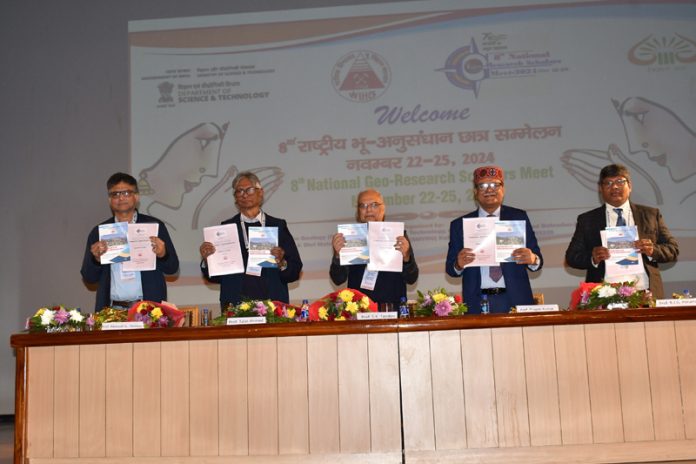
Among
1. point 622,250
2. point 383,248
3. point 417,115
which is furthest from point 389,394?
point 417,115

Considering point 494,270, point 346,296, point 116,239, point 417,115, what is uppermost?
point 417,115

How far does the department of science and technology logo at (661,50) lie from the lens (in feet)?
20.5

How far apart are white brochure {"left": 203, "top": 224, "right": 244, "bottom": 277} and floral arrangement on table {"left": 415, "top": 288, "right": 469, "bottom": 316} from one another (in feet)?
3.80

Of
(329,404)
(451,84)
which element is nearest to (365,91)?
(451,84)

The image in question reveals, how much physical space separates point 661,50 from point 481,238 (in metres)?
3.16

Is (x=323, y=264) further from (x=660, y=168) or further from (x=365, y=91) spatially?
(x=660, y=168)

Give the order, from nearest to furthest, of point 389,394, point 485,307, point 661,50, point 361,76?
point 389,394
point 485,307
point 661,50
point 361,76

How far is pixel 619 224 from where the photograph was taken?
4484 mm

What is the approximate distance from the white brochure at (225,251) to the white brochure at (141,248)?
317 mm

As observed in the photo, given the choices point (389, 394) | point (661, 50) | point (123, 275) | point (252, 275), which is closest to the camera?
point (389, 394)

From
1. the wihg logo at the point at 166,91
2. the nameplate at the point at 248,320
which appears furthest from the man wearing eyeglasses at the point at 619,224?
the wihg logo at the point at 166,91

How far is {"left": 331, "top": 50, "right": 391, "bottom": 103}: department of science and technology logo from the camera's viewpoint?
21.1 feet

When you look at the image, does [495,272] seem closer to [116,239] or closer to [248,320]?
[248,320]

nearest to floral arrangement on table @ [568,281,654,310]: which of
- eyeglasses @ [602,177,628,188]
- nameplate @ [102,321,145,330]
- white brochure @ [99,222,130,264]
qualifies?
eyeglasses @ [602,177,628,188]
